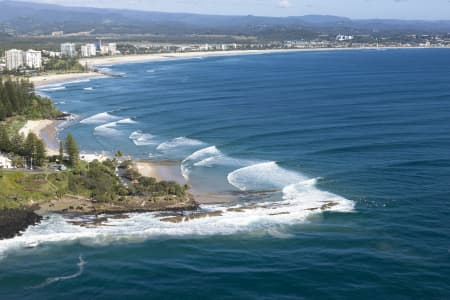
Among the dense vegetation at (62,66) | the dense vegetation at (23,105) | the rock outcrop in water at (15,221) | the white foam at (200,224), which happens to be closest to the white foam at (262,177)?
the white foam at (200,224)

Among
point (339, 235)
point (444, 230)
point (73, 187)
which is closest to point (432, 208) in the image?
point (444, 230)

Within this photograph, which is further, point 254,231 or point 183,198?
point 183,198

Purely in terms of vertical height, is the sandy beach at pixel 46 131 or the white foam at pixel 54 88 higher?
the white foam at pixel 54 88

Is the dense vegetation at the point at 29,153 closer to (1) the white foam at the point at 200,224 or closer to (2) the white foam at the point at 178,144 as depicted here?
(1) the white foam at the point at 200,224

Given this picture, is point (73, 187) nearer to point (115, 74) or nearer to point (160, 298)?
point (160, 298)

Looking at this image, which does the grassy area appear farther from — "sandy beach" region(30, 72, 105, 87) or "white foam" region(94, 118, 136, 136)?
"sandy beach" region(30, 72, 105, 87)

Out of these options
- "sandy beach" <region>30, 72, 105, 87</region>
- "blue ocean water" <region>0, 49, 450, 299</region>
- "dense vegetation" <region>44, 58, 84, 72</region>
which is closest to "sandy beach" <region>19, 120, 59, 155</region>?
"blue ocean water" <region>0, 49, 450, 299</region>
